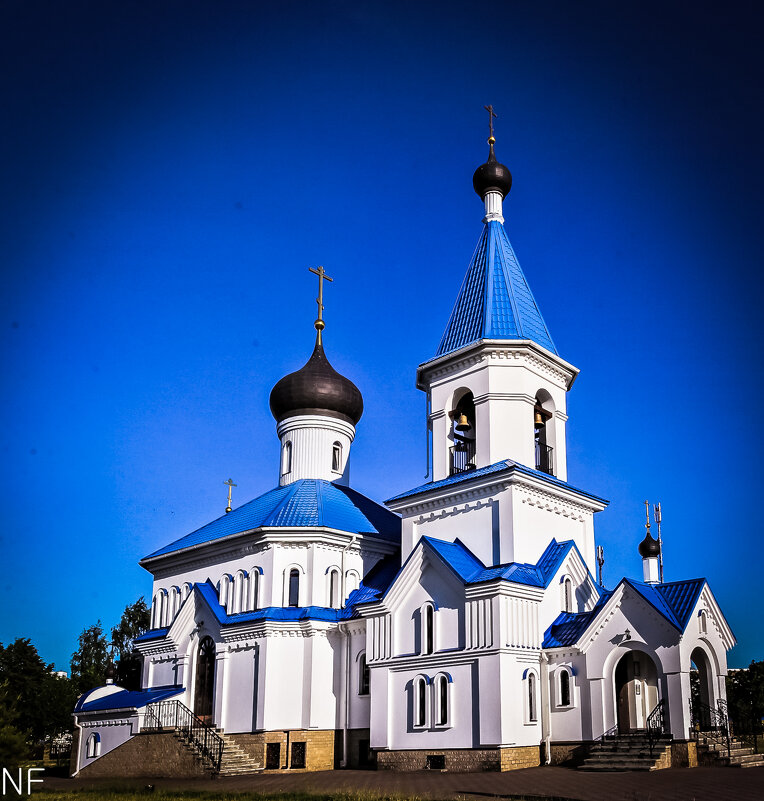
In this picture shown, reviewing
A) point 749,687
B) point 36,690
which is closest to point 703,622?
point 749,687

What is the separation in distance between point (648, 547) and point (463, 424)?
11313mm

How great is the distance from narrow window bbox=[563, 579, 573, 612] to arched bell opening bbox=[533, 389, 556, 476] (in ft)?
10.5

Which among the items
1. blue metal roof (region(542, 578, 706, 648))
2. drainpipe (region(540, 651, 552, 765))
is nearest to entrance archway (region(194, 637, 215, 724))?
drainpipe (region(540, 651, 552, 765))

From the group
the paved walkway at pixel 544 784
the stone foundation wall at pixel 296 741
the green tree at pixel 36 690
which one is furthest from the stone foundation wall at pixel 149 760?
the green tree at pixel 36 690

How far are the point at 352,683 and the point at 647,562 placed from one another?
42.2ft

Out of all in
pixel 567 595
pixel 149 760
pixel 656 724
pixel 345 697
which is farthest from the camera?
pixel 345 697

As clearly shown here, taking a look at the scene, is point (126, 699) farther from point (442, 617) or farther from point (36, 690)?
point (36, 690)

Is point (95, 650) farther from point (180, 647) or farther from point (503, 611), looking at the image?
point (503, 611)

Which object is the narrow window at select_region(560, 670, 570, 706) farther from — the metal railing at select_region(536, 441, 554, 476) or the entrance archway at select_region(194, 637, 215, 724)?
the entrance archway at select_region(194, 637, 215, 724)

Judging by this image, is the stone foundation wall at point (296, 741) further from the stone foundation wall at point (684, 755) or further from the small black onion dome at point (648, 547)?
the small black onion dome at point (648, 547)

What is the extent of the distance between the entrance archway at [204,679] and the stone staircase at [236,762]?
82.2 inches

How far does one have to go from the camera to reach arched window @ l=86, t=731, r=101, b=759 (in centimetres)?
2564

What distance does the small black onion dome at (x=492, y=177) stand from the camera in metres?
26.0

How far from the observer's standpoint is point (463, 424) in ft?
75.4
